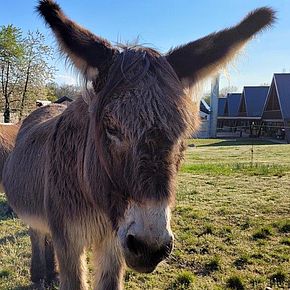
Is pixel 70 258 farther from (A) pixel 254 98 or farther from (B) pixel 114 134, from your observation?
(A) pixel 254 98

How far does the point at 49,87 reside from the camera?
25.6m

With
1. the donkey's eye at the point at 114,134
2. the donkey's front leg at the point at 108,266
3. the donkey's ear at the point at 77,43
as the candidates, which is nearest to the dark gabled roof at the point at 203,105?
the donkey's ear at the point at 77,43

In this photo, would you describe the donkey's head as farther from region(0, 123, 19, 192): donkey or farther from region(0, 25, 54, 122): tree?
region(0, 25, 54, 122): tree

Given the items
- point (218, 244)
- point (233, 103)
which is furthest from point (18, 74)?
point (233, 103)

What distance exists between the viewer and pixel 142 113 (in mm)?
1721

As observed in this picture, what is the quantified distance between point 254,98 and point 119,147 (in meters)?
44.0

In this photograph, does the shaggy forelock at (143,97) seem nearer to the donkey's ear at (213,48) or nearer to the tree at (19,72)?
the donkey's ear at (213,48)

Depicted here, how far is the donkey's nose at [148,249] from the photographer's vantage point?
1591 millimetres

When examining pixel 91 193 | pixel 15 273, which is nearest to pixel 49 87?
pixel 15 273

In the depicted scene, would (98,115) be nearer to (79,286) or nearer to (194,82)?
(194,82)

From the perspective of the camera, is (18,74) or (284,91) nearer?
(18,74)

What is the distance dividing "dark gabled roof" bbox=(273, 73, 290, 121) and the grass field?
1063 inches

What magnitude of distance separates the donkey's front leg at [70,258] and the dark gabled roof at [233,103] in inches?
1818

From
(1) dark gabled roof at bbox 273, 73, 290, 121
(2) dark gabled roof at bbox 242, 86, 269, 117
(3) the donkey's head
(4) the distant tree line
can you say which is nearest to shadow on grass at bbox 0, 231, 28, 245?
(3) the donkey's head
